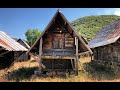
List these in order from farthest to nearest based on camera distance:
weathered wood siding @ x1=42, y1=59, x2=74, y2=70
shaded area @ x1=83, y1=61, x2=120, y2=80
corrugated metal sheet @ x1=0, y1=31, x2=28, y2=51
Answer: weathered wood siding @ x1=42, y1=59, x2=74, y2=70 < corrugated metal sheet @ x1=0, y1=31, x2=28, y2=51 < shaded area @ x1=83, y1=61, x2=120, y2=80

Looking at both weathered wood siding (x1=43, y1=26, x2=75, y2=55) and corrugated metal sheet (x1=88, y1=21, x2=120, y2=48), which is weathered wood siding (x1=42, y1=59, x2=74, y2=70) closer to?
weathered wood siding (x1=43, y1=26, x2=75, y2=55)

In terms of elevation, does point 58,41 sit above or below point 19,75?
above

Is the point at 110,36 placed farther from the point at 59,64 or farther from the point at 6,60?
the point at 6,60

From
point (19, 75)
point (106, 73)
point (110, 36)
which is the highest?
point (110, 36)

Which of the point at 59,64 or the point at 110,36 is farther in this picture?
the point at 110,36

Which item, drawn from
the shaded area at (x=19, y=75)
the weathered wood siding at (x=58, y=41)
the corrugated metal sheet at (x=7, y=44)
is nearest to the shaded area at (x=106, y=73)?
the weathered wood siding at (x=58, y=41)

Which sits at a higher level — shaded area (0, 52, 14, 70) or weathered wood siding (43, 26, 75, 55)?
weathered wood siding (43, 26, 75, 55)

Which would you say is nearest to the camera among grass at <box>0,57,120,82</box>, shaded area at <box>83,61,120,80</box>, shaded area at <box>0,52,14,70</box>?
grass at <box>0,57,120,82</box>

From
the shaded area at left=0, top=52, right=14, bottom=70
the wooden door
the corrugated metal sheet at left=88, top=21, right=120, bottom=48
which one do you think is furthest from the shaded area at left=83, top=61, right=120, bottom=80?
the shaded area at left=0, top=52, right=14, bottom=70

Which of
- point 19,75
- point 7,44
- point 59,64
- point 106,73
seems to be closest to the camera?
point 106,73

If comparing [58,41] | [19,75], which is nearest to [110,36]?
[58,41]

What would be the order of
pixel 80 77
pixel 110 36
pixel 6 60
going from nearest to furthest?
pixel 80 77, pixel 110 36, pixel 6 60
